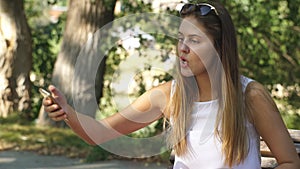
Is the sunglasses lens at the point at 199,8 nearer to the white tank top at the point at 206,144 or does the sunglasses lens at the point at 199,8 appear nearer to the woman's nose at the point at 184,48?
the woman's nose at the point at 184,48

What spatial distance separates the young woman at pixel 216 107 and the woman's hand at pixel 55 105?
0.05 ft

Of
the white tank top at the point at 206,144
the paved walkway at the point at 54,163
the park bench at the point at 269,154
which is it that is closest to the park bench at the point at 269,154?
the park bench at the point at 269,154

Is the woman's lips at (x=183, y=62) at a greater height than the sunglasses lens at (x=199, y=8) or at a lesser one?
lesser

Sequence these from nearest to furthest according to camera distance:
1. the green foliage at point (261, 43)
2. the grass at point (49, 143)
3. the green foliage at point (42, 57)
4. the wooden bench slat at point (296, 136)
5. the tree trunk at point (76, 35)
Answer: the wooden bench slat at point (296, 136) < the green foliage at point (261, 43) < the grass at point (49, 143) < the tree trunk at point (76, 35) < the green foliage at point (42, 57)

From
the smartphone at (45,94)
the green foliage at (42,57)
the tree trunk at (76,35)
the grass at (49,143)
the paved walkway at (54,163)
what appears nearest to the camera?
the smartphone at (45,94)

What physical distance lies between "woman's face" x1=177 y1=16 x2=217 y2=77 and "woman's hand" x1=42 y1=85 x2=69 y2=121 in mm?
470

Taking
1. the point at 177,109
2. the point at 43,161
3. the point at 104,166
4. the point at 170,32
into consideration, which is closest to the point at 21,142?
the point at 43,161

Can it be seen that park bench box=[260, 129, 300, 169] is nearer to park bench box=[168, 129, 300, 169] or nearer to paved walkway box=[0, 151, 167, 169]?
park bench box=[168, 129, 300, 169]

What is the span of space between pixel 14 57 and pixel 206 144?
22.1 ft

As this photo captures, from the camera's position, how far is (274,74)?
286 inches

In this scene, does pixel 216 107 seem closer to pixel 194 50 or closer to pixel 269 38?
pixel 194 50

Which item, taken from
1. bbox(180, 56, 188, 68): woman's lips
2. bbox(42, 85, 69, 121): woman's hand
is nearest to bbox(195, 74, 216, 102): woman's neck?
bbox(180, 56, 188, 68): woman's lips

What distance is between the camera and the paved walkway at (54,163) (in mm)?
6500

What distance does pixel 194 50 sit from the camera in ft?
8.54
